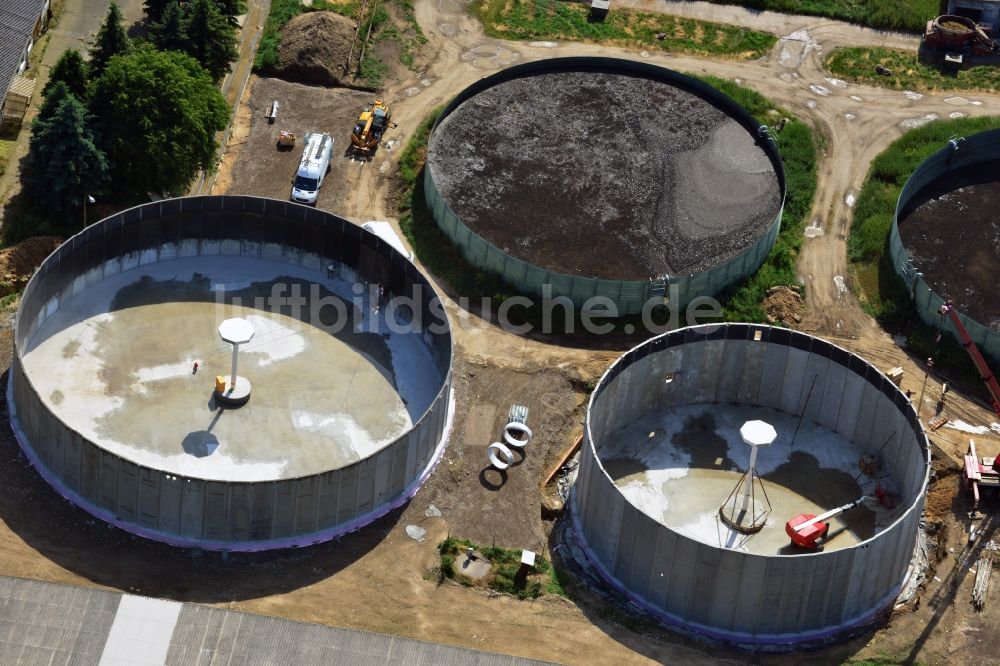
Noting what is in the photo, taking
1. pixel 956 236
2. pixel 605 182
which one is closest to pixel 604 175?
pixel 605 182

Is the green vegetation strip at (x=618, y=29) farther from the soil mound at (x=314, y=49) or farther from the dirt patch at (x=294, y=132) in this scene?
the dirt patch at (x=294, y=132)

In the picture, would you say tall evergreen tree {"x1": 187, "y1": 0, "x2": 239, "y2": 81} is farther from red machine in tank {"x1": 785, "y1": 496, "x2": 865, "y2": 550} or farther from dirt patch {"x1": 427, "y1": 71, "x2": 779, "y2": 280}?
red machine in tank {"x1": 785, "y1": 496, "x2": 865, "y2": 550}

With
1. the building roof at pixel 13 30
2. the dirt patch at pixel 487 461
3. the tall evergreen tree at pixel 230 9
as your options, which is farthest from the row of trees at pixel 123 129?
the dirt patch at pixel 487 461

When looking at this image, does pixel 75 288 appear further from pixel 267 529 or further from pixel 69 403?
pixel 267 529

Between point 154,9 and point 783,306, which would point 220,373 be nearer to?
point 783,306

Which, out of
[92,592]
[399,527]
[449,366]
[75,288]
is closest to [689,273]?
[449,366]
